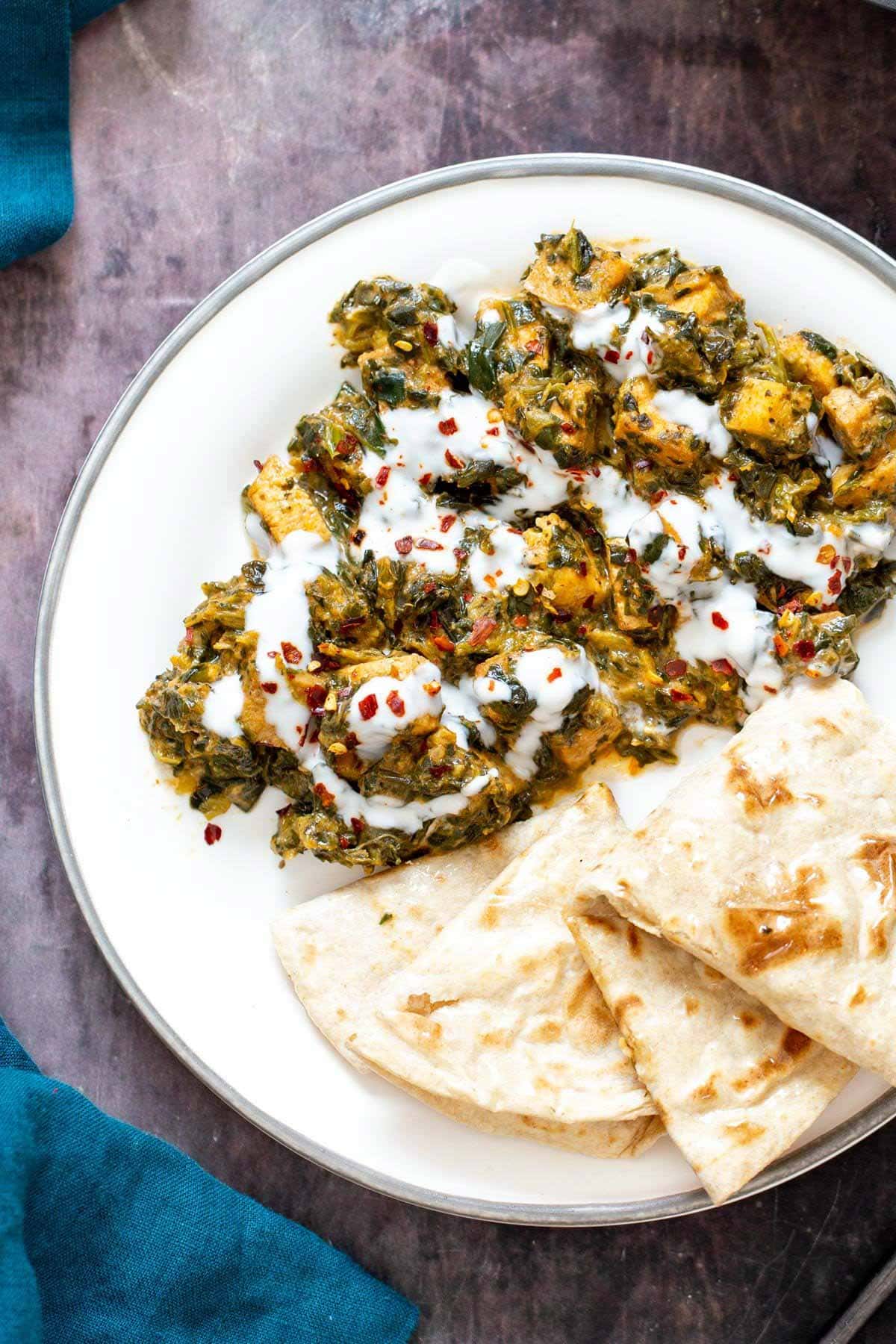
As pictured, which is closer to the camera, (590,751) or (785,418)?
(785,418)

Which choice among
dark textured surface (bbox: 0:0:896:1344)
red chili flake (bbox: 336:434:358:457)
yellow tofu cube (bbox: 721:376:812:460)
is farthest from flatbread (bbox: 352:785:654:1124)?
red chili flake (bbox: 336:434:358:457)

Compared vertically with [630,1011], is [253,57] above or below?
above

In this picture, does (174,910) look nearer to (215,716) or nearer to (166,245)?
(215,716)

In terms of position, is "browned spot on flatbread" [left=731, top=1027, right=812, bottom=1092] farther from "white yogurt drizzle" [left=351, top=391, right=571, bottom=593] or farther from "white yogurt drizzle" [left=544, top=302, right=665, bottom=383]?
"white yogurt drizzle" [left=544, top=302, right=665, bottom=383]

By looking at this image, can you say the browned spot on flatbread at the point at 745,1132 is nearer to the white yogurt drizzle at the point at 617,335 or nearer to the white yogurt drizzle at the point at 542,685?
the white yogurt drizzle at the point at 542,685

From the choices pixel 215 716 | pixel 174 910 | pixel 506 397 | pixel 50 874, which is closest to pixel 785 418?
pixel 506 397

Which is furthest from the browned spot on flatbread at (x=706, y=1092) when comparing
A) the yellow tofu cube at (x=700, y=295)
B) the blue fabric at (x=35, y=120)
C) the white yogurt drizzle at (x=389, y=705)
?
the blue fabric at (x=35, y=120)

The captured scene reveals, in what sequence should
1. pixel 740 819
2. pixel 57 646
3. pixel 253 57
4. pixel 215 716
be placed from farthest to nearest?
pixel 253 57 < pixel 57 646 < pixel 215 716 < pixel 740 819
